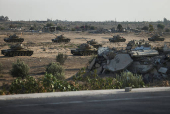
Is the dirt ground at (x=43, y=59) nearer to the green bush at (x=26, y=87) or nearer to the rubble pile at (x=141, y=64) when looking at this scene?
the rubble pile at (x=141, y=64)

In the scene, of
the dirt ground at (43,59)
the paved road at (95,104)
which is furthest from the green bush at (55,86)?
the dirt ground at (43,59)

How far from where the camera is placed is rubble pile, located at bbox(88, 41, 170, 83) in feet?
39.1

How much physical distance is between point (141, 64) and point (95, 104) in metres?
6.95

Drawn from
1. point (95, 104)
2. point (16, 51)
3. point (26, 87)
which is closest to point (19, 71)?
point (26, 87)

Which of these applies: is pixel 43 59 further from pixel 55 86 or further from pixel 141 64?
pixel 55 86

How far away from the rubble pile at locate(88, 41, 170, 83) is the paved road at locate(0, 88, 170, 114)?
14.4 ft

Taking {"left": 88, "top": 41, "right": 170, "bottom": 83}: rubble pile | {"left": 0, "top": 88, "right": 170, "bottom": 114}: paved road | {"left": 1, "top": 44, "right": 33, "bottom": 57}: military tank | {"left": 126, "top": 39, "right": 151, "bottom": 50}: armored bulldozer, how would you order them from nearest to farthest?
{"left": 0, "top": 88, "right": 170, "bottom": 114}: paved road, {"left": 88, "top": 41, "right": 170, "bottom": 83}: rubble pile, {"left": 126, "top": 39, "right": 151, "bottom": 50}: armored bulldozer, {"left": 1, "top": 44, "right": 33, "bottom": 57}: military tank

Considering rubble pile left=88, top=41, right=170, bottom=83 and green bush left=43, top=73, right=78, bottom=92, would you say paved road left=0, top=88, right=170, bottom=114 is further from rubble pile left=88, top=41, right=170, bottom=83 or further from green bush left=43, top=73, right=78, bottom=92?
rubble pile left=88, top=41, right=170, bottom=83

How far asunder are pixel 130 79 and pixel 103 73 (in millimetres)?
3693

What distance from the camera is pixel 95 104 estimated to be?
6582mm

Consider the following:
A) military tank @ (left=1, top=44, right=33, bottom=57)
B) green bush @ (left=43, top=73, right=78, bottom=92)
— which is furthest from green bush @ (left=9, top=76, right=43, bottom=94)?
military tank @ (left=1, top=44, right=33, bottom=57)

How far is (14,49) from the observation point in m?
26.3

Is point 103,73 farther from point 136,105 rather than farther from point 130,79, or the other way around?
point 136,105

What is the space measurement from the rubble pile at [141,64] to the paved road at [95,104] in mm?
4374
